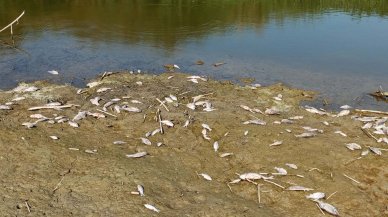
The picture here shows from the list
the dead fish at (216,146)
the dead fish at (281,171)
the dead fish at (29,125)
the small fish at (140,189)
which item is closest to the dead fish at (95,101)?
the dead fish at (29,125)

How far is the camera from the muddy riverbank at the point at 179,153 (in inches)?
274

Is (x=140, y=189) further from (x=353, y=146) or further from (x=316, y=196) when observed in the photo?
(x=353, y=146)

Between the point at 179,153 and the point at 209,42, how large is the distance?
904 centimetres

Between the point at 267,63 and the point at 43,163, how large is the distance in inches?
355

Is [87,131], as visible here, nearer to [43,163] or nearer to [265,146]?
[43,163]

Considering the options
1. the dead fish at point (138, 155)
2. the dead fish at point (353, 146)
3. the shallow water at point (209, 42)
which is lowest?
the dead fish at point (353, 146)

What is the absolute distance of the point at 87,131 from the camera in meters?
9.26

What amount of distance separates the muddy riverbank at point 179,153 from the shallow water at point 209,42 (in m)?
1.96

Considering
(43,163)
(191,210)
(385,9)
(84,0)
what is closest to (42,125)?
(43,163)

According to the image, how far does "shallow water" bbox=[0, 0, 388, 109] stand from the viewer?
532 inches

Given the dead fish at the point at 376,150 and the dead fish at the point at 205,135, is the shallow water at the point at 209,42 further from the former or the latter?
the dead fish at the point at 205,135

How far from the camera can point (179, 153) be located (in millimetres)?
8555

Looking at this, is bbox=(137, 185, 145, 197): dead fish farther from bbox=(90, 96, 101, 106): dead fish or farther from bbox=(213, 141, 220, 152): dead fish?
bbox=(90, 96, 101, 106): dead fish

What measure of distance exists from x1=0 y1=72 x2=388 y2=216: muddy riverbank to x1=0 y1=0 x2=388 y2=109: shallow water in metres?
1.96
